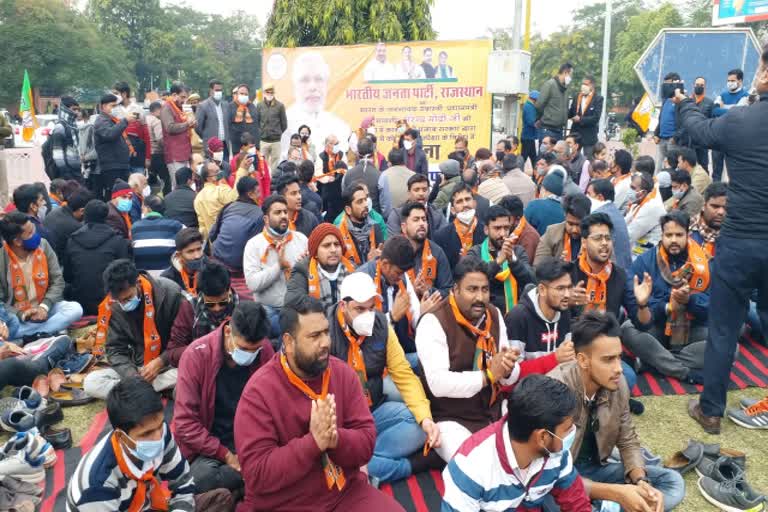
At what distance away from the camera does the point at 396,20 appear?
16.3m

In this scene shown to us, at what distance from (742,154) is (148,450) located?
367 cm

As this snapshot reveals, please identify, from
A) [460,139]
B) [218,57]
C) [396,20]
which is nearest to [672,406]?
[460,139]

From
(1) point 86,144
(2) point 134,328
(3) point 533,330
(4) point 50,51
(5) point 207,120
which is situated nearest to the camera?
(3) point 533,330

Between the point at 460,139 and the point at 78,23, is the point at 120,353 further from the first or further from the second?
the point at 78,23

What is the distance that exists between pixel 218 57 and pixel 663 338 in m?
68.3

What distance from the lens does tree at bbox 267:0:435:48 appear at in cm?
1631

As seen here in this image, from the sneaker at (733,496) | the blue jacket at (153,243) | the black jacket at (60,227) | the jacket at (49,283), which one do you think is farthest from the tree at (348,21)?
the sneaker at (733,496)

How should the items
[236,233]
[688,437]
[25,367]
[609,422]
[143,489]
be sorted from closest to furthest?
[143,489]
[609,422]
[688,437]
[25,367]
[236,233]

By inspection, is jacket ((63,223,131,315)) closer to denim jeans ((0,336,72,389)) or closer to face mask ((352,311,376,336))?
denim jeans ((0,336,72,389))

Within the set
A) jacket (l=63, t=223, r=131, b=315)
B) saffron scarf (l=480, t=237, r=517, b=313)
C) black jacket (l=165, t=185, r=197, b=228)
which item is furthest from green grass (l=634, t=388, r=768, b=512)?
black jacket (l=165, t=185, r=197, b=228)

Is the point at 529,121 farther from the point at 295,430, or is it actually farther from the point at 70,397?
the point at 295,430

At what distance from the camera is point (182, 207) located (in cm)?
765

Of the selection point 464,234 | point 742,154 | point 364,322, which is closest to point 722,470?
point 742,154

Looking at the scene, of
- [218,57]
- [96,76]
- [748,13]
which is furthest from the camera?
[218,57]
